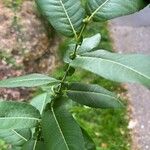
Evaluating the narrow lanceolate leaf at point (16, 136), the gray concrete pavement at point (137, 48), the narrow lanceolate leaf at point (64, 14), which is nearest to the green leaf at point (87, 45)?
the narrow lanceolate leaf at point (64, 14)

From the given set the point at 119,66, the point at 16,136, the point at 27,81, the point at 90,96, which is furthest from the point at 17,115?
the point at 119,66

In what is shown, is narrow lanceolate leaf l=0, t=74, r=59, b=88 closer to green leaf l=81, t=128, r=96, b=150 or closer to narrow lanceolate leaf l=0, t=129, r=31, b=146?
green leaf l=81, t=128, r=96, b=150

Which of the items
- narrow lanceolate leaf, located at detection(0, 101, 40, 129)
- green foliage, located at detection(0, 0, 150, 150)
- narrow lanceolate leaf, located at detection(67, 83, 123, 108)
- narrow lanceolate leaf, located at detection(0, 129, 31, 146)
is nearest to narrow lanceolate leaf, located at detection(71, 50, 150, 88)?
green foliage, located at detection(0, 0, 150, 150)

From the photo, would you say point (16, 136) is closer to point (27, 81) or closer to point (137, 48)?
point (27, 81)

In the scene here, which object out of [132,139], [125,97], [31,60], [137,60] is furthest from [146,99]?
[137,60]

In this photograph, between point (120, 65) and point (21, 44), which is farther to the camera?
point (21, 44)

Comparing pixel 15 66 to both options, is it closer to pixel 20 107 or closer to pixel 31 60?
pixel 31 60

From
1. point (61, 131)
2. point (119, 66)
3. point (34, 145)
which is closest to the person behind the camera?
point (119, 66)
